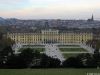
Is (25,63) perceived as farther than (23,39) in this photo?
No

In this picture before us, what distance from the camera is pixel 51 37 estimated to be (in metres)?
57.7

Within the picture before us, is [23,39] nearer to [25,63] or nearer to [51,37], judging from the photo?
[51,37]

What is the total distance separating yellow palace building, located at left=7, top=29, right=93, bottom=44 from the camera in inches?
2199

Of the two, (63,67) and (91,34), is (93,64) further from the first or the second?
(91,34)

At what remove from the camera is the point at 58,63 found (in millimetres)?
19859

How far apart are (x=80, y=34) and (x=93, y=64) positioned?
37035mm

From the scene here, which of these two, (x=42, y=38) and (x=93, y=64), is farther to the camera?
(x=42, y=38)

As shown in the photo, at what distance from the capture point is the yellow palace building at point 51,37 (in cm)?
5584

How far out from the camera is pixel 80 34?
186 ft

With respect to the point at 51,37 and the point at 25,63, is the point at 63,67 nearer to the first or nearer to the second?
the point at 25,63
